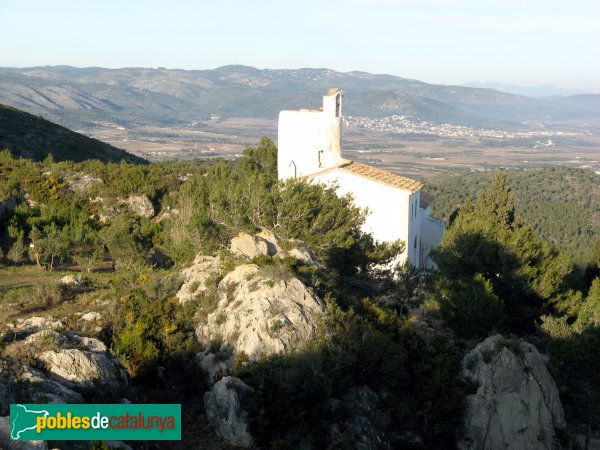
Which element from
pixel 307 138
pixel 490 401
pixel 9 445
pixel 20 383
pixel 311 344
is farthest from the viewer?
pixel 307 138

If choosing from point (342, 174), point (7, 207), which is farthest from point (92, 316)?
point (7, 207)

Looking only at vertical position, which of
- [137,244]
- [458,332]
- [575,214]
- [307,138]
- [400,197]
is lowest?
[575,214]

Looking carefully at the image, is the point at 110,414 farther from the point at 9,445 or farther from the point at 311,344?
the point at 311,344

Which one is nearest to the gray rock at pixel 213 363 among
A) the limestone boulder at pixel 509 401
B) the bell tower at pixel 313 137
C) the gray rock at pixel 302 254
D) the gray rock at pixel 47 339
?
the gray rock at pixel 47 339

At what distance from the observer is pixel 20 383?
848 centimetres

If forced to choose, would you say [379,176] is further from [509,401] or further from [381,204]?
[509,401]

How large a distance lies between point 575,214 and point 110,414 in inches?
2691

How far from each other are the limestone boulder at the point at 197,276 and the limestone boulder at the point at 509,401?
5.46 metres

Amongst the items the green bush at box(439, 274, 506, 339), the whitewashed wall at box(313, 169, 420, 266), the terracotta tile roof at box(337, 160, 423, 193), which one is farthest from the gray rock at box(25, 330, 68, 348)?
the terracotta tile roof at box(337, 160, 423, 193)

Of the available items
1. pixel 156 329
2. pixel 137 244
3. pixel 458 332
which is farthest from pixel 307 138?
pixel 156 329

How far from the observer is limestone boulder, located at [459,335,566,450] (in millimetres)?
11789

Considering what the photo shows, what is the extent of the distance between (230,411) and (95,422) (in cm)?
215

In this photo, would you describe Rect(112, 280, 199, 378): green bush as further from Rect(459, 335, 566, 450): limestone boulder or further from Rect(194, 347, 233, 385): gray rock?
Rect(459, 335, 566, 450): limestone boulder

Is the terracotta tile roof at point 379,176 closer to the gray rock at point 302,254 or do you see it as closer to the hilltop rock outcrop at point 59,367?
the gray rock at point 302,254
